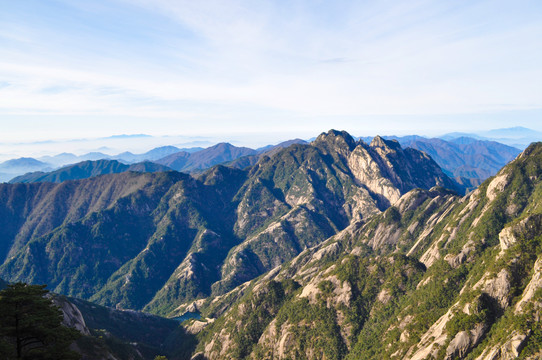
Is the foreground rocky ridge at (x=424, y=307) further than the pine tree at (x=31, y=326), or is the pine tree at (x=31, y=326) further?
the foreground rocky ridge at (x=424, y=307)

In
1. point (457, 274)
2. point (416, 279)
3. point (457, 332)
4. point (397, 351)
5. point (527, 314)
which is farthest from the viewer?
point (416, 279)

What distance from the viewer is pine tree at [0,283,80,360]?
1896 inches

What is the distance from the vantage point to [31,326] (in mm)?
49844

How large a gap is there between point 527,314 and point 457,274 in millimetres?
59096

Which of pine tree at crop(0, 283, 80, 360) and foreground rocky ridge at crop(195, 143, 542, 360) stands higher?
pine tree at crop(0, 283, 80, 360)

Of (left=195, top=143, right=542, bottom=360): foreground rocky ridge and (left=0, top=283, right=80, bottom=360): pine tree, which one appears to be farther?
(left=195, top=143, right=542, bottom=360): foreground rocky ridge

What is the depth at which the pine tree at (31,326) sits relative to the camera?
158ft

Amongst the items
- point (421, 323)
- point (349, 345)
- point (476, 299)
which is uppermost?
point (476, 299)

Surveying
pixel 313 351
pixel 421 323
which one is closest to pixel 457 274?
pixel 421 323

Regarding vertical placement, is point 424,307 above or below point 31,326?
below

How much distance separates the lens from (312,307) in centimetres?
17175

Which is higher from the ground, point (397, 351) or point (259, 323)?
point (397, 351)

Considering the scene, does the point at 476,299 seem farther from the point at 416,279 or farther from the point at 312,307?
the point at 312,307

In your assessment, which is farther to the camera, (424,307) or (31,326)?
(424,307)
